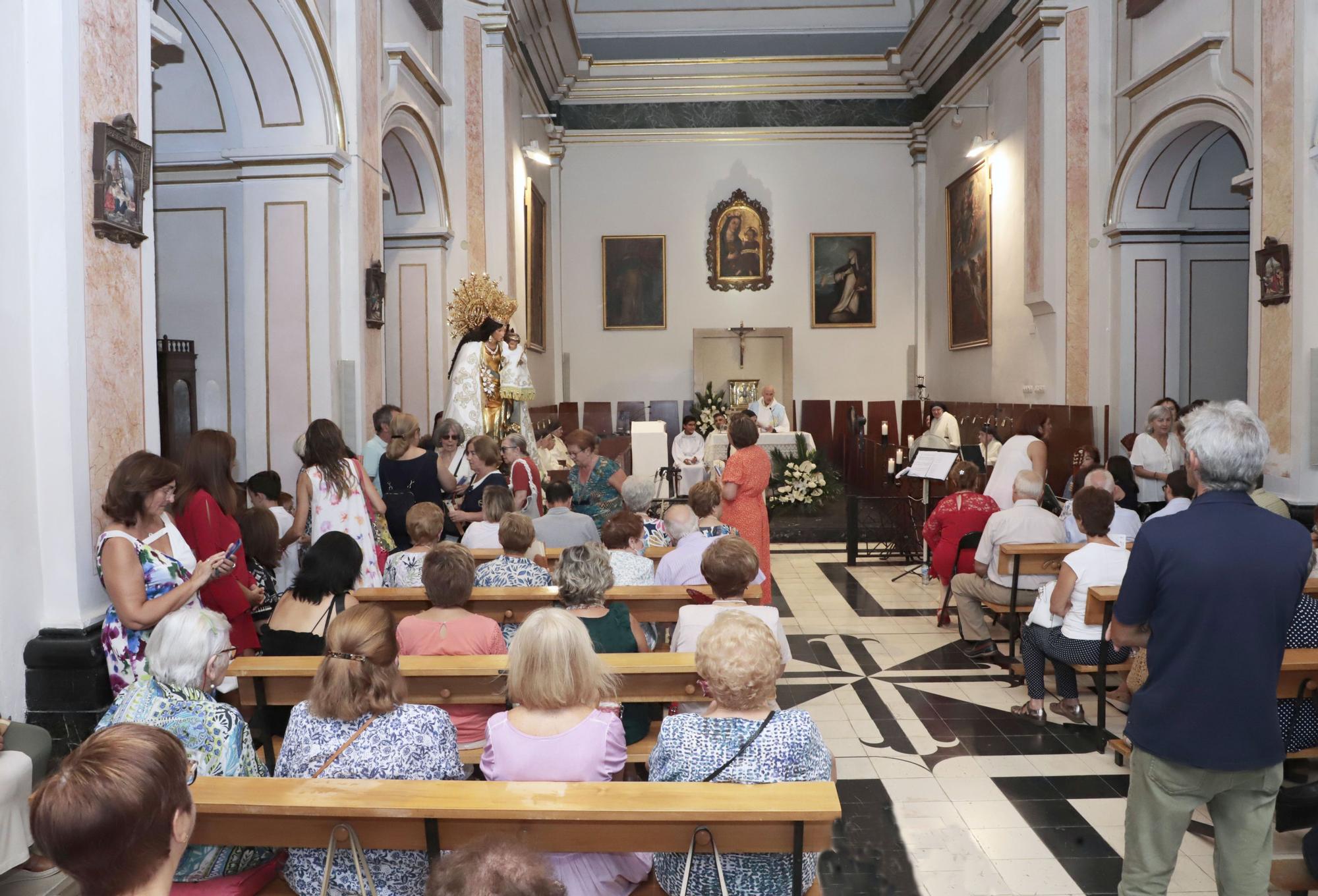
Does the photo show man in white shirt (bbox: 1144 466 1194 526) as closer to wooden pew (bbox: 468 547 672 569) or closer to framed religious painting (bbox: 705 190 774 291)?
wooden pew (bbox: 468 547 672 569)

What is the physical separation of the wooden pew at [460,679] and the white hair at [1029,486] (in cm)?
342

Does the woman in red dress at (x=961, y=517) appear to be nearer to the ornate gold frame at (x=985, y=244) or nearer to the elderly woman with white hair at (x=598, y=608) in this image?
the elderly woman with white hair at (x=598, y=608)

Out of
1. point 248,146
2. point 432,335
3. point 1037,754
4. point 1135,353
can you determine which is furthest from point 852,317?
point 1037,754

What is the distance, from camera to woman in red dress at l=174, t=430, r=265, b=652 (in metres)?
3.95

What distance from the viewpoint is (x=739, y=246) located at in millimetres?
17031

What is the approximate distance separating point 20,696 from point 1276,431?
7881 millimetres

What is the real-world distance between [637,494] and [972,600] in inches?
90.2

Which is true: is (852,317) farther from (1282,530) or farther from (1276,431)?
(1282,530)

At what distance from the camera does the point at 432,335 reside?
10.5 metres

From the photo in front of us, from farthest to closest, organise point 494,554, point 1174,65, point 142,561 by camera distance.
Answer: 1. point 1174,65
2. point 494,554
3. point 142,561

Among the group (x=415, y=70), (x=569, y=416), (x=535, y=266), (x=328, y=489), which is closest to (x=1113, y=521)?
(x=328, y=489)

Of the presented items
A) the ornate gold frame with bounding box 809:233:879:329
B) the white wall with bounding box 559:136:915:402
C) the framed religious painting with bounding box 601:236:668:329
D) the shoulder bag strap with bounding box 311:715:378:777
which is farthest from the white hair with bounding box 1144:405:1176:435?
the framed religious painting with bounding box 601:236:668:329

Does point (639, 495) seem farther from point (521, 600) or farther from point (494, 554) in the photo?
point (521, 600)

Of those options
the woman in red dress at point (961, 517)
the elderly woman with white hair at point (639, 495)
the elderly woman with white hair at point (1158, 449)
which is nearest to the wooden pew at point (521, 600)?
the elderly woman with white hair at point (639, 495)
